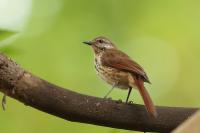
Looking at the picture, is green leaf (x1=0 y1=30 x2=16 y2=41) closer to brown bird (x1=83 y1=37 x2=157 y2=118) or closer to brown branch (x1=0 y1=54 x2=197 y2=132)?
brown branch (x1=0 y1=54 x2=197 y2=132)

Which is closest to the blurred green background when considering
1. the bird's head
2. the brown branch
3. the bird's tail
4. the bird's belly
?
the bird's head

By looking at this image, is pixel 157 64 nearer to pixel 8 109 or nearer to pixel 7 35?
pixel 8 109

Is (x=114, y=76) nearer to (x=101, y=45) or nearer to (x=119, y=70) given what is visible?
(x=119, y=70)

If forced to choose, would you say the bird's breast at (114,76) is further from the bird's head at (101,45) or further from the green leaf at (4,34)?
the green leaf at (4,34)

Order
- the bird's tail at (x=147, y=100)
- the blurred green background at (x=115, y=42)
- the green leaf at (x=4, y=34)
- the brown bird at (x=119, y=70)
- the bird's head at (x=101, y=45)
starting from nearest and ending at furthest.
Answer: the green leaf at (x=4, y=34) → the bird's tail at (x=147, y=100) → the brown bird at (x=119, y=70) → the bird's head at (x=101, y=45) → the blurred green background at (x=115, y=42)

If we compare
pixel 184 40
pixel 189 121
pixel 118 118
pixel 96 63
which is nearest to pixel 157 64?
pixel 184 40

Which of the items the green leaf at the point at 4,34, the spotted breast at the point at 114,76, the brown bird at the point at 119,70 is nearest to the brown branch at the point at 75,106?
the green leaf at the point at 4,34
